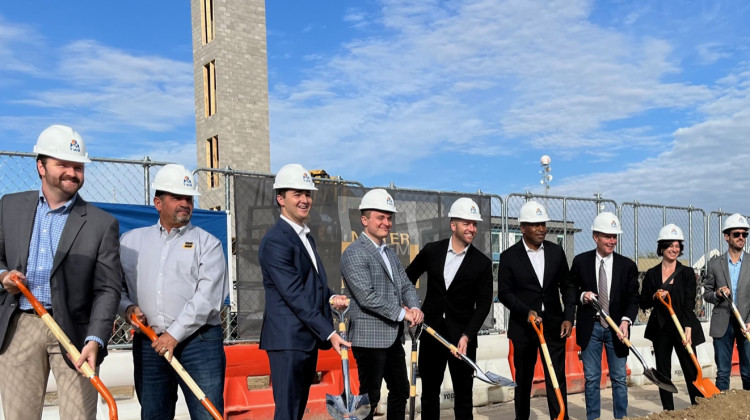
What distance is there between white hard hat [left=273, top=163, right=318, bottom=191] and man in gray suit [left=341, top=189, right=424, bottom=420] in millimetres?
770

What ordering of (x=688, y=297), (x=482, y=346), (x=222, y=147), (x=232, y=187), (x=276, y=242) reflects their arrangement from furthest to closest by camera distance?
(x=222, y=147) < (x=482, y=346) < (x=232, y=187) < (x=688, y=297) < (x=276, y=242)

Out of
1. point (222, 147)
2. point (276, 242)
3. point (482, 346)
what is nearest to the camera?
point (276, 242)

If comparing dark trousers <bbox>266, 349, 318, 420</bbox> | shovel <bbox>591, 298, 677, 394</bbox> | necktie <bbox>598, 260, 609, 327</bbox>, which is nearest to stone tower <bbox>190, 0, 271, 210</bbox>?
necktie <bbox>598, 260, 609, 327</bbox>

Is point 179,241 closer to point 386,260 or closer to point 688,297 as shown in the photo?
point 386,260

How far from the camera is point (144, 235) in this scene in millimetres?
4828

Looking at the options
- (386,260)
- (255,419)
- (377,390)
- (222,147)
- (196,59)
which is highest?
(196,59)

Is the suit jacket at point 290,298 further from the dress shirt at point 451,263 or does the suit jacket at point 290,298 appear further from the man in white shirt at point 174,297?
the dress shirt at point 451,263

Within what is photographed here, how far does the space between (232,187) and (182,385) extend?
14.3 ft

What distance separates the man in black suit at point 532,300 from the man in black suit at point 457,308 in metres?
0.42

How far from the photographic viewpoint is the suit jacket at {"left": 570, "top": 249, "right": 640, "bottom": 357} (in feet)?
22.6

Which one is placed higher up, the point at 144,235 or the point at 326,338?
the point at 144,235

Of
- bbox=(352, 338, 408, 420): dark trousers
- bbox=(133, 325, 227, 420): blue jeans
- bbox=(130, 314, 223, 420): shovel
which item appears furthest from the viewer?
bbox=(352, 338, 408, 420): dark trousers

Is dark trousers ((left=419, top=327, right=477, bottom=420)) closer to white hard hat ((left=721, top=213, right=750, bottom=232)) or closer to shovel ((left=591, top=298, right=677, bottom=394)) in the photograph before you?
shovel ((left=591, top=298, right=677, bottom=394))

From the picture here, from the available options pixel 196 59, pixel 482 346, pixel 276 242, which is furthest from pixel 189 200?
pixel 196 59
